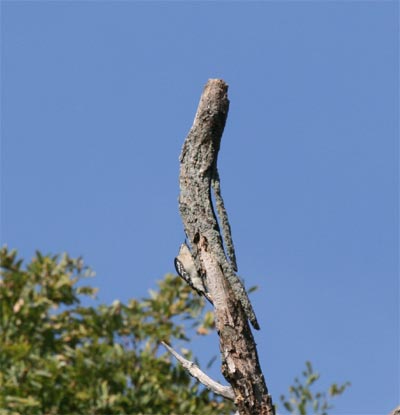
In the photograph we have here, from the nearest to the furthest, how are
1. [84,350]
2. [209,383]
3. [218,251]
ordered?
[218,251]
[209,383]
[84,350]

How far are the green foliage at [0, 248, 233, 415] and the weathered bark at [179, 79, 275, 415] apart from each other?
266 cm

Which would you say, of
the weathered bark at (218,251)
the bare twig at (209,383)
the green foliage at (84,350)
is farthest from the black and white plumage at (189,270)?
the green foliage at (84,350)

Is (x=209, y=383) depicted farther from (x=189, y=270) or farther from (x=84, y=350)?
(x=84, y=350)

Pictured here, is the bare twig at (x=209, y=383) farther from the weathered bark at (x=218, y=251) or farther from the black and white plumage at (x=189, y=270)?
the black and white plumage at (x=189, y=270)

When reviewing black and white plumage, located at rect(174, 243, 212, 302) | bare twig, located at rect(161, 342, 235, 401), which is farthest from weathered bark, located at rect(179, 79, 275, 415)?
bare twig, located at rect(161, 342, 235, 401)

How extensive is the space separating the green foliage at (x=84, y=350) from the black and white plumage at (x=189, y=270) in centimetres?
248

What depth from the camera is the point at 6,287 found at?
9.09m

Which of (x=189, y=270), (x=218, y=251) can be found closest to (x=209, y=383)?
(x=189, y=270)

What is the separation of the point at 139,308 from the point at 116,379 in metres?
0.81

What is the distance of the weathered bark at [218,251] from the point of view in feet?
18.5


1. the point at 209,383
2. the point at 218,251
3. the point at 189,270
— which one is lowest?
the point at 209,383

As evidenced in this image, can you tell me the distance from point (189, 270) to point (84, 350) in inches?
111

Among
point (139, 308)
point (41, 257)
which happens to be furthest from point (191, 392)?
point (41, 257)

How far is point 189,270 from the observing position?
6.01m
